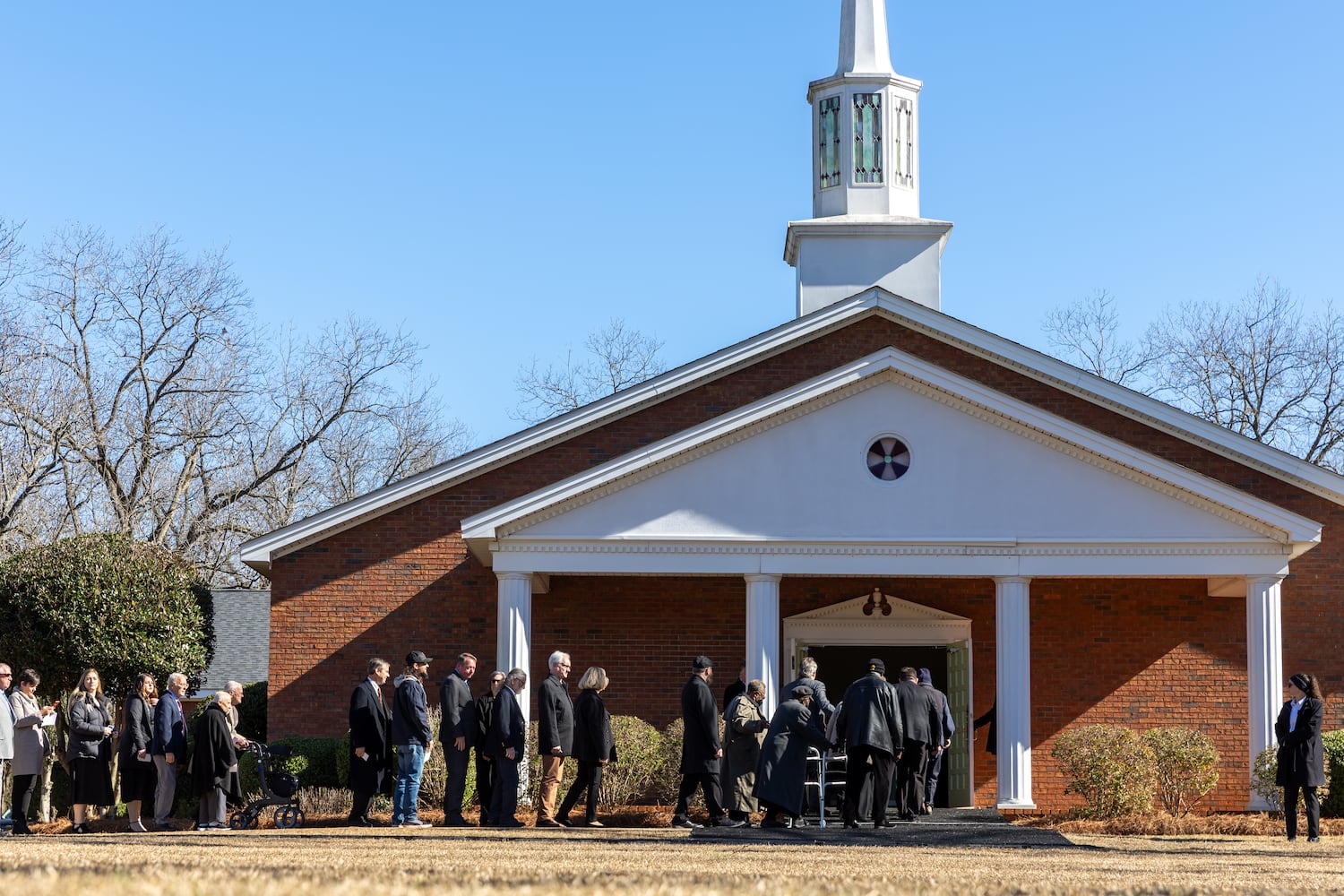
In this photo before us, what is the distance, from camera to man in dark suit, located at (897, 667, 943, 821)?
16484 mm

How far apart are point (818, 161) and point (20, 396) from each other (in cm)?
1853

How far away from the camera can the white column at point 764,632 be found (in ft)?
61.9

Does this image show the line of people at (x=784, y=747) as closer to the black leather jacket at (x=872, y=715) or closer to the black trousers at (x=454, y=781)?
the black leather jacket at (x=872, y=715)

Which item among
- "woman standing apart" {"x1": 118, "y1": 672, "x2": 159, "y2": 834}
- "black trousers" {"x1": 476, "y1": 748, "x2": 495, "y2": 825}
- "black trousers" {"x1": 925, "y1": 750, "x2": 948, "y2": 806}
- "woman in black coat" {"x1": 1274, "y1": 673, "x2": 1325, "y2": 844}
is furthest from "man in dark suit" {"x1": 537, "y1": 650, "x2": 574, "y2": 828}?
"woman in black coat" {"x1": 1274, "y1": 673, "x2": 1325, "y2": 844}

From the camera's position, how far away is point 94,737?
16.3m

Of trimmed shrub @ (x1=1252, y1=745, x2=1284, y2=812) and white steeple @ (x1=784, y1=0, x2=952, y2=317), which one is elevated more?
white steeple @ (x1=784, y1=0, x2=952, y2=317)

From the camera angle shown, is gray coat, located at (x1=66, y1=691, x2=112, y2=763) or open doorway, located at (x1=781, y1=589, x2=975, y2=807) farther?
open doorway, located at (x1=781, y1=589, x2=975, y2=807)

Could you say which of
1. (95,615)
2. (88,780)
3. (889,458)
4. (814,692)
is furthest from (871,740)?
(95,615)

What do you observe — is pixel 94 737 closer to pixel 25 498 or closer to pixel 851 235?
pixel 851 235

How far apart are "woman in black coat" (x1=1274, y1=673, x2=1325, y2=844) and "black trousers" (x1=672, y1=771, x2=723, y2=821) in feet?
17.5

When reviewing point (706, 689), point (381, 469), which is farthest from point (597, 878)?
point (381, 469)

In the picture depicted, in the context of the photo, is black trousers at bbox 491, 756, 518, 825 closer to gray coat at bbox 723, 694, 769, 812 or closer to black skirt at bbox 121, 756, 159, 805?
gray coat at bbox 723, 694, 769, 812

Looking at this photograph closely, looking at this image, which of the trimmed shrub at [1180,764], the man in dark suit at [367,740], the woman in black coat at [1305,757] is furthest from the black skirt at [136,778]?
the woman in black coat at [1305,757]

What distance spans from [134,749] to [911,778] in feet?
25.9
